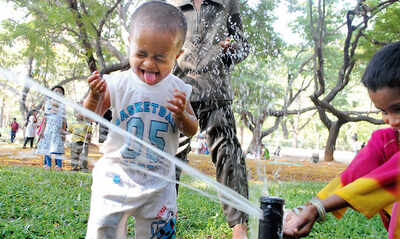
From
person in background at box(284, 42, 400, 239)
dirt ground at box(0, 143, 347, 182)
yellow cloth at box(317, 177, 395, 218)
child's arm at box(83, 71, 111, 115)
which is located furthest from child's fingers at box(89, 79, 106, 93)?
yellow cloth at box(317, 177, 395, 218)

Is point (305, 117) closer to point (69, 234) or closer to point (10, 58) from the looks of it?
point (10, 58)

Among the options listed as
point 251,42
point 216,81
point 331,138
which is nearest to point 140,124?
point 216,81

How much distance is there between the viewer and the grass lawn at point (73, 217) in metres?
2.88

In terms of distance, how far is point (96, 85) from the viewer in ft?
5.65

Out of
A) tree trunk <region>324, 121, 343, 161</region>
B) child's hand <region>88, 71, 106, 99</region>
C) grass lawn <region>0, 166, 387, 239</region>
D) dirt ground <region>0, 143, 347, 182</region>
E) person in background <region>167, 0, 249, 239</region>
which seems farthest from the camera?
tree trunk <region>324, 121, 343, 161</region>

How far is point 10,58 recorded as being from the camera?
15.0 metres

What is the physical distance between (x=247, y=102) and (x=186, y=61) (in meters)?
6.03

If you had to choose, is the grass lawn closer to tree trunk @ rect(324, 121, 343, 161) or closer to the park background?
the park background

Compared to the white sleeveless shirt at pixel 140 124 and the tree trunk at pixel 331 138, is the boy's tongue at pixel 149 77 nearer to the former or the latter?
the white sleeveless shirt at pixel 140 124

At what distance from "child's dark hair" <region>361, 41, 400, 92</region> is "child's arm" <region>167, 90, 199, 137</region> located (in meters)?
0.86

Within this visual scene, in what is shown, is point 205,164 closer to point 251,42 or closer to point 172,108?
point 251,42

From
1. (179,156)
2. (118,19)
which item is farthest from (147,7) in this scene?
(118,19)

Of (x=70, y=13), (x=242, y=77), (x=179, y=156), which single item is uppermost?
(x=70, y=13)

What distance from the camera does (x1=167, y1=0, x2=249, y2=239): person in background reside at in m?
2.52
